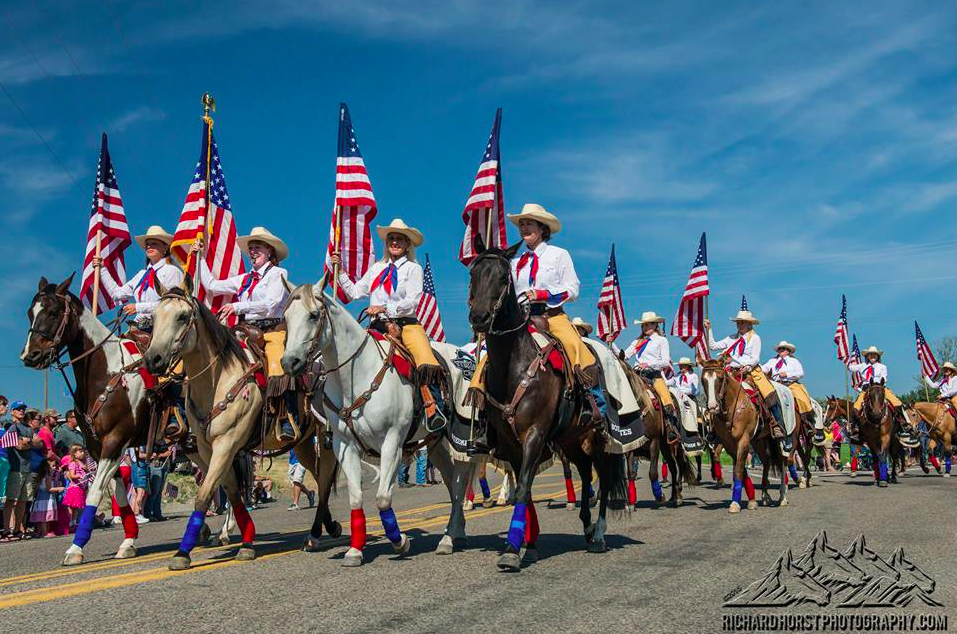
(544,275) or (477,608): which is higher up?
(544,275)

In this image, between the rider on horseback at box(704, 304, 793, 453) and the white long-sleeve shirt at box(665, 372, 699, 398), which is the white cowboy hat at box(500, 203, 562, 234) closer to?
the rider on horseback at box(704, 304, 793, 453)

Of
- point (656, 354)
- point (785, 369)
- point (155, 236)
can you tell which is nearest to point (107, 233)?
point (155, 236)

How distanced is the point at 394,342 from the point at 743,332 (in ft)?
35.6

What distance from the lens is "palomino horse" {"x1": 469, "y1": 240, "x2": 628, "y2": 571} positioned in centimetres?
855

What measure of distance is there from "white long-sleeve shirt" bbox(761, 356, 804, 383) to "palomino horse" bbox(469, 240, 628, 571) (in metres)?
14.0

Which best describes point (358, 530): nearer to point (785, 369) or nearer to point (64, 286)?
point (64, 286)

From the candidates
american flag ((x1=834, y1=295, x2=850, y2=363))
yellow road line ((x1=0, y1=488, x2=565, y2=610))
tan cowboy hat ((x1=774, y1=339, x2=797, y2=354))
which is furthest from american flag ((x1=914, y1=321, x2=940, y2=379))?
yellow road line ((x1=0, y1=488, x2=565, y2=610))

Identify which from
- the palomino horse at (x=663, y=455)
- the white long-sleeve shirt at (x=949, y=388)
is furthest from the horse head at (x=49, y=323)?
the white long-sleeve shirt at (x=949, y=388)

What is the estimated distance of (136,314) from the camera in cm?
1175

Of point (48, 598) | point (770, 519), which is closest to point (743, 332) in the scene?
point (770, 519)

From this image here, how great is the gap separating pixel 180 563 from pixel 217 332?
2.63 meters

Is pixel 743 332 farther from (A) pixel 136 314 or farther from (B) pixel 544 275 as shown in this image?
(A) pixel 136 314

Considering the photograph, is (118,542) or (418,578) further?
(118,542)

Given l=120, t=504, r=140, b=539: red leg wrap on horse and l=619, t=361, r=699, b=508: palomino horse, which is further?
l=619, t=361, r=699, b=508: palomino horse
